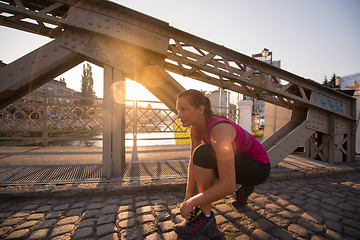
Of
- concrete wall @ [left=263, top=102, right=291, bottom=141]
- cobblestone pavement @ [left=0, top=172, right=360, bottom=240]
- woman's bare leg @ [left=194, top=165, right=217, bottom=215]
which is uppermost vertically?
concrete wall @ [left=263, top=102, right=291, bottom=141]

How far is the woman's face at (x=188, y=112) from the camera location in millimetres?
1731

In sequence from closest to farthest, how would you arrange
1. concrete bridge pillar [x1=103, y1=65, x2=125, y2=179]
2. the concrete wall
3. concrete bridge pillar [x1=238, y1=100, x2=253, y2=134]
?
concrete bridge pillar [x1=103, y1=65, x2=125, y2=179] < the concrete wall < concrete bridge pillar [x1=238, y1=100, x2=253, y2=134]

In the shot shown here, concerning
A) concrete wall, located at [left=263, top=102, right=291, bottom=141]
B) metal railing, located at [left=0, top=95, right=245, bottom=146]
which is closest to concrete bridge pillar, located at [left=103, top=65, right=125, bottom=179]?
metal railing, located at [left=0, top=95, right=245, bottom=146]

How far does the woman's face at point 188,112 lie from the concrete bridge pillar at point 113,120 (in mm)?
1667

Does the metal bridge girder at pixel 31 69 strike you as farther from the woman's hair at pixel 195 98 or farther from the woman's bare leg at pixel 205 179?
the woman's bare leg at pixel 205 179

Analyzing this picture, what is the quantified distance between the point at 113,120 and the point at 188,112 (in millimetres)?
1818

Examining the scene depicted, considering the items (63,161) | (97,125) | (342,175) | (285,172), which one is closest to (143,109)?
(97,125)

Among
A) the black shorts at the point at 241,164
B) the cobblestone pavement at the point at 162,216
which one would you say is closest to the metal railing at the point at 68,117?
the cobblestone pavement at the point at 162,216

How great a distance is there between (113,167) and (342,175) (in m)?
5.34

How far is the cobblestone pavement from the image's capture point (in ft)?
5.48

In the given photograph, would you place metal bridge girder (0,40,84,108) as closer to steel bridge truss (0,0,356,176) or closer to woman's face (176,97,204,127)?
steel bridge truss (0,0,356,176)

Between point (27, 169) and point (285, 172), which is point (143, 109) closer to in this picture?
point (27, 169)

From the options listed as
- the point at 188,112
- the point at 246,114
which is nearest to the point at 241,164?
the point at 188,112

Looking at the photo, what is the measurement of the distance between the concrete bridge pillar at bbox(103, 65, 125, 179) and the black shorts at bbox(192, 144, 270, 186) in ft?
5.97
